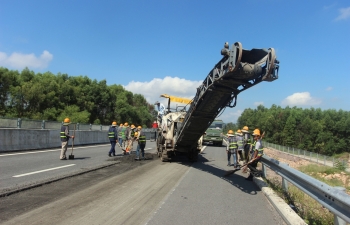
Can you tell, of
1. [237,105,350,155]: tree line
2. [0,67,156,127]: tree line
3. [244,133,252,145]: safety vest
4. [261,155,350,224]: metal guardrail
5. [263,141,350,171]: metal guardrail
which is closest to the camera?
[261,155,350,224]: metal guardrail

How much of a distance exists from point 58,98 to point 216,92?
173ft

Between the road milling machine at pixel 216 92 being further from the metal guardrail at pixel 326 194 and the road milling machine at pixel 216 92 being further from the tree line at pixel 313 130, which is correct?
the tree line at pixel 313 130

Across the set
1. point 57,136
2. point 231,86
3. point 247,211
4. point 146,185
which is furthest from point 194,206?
point 57,136

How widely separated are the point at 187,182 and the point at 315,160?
33886 millimetres

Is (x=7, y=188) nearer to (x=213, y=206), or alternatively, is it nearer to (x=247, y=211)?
(x=213, y=206)

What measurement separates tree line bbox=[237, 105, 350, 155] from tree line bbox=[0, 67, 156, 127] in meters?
46.1

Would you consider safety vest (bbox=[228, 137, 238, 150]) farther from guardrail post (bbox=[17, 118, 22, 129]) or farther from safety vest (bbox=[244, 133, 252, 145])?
guardrail post (bbox=[17, 118, 22, 129])

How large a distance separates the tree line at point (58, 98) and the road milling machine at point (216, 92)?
36.8 meters

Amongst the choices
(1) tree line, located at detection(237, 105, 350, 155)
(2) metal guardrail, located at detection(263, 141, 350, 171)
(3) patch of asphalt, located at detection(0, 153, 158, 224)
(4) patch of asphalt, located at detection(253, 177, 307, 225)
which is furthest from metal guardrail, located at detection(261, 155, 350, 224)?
(1) tree line, located at detection(237, 105, 350, 155)

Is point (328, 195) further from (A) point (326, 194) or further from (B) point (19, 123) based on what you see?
(B) point (19, 123)

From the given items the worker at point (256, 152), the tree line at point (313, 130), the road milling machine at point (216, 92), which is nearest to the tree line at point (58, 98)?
the road milling machine at point (216, 92)

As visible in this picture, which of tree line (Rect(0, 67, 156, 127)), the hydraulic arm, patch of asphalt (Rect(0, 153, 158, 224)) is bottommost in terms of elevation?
patch of asphalt (Rect(0, 153, 158, 224))

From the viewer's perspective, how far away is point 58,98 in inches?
2233

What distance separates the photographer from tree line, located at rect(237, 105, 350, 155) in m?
85.7
